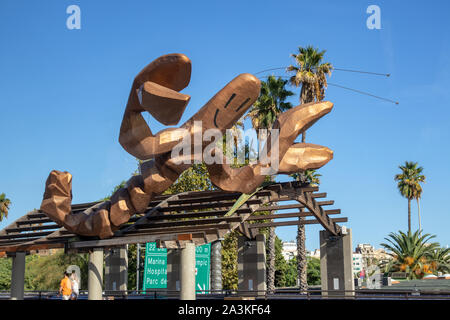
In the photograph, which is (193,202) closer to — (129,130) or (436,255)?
(129,130)

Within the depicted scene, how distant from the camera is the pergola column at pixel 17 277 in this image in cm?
2033

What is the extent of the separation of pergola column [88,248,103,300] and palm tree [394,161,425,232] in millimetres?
59711

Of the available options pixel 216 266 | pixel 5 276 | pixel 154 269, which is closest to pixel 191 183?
pixel 216 266

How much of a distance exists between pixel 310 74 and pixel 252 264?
1394cm

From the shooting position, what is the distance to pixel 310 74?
117 feet

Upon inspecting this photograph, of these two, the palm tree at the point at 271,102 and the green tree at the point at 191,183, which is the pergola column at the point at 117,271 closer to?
the green tree at the point at 191,183

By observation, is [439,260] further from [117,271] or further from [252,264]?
[117,271]

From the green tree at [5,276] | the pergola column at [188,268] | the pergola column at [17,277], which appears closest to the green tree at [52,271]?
the green tree at [5,276]

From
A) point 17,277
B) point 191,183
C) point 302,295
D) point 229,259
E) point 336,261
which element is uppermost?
point 191,183
